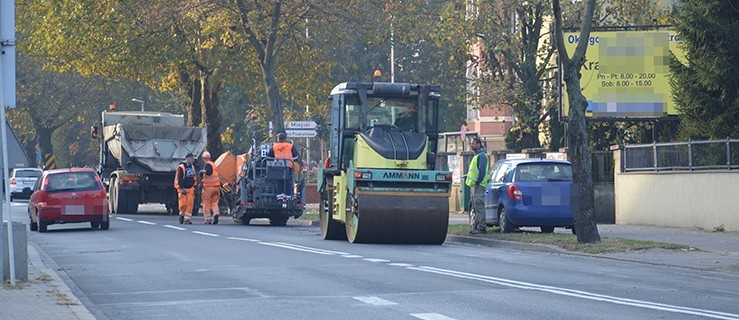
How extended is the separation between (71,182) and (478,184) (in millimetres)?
9926

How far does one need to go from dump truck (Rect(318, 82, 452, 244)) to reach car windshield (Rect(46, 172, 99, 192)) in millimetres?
7399

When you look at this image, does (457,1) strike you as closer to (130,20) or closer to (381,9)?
(381,9)

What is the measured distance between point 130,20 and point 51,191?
45.4 ft

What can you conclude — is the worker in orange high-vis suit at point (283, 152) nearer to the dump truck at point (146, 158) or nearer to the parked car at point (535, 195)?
the parked car at point (535, 195)

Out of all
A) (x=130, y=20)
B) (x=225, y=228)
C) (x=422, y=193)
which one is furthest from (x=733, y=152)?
(x=130, y=20)

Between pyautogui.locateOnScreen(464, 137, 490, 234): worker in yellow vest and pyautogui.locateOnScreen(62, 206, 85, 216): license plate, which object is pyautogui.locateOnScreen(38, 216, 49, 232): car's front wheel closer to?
pyautogui.locateOnScreen(62, 206, 85, 216): license plate

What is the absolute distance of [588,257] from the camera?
20.0 meters

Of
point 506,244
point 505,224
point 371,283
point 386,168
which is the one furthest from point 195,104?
point 371,283

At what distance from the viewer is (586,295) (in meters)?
13.4

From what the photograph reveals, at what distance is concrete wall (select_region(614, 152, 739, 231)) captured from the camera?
1049 inches

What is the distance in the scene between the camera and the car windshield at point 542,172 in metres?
25.2

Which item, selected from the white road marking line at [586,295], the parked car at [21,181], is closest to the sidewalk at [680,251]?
the white road marking line at [586,295]

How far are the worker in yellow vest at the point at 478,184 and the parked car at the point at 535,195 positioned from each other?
365 millimetres

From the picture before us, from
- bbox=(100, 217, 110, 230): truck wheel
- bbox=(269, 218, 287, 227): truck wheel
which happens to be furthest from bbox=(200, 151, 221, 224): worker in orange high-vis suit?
bbox=(100, 217, 110, 230): truck wheel
